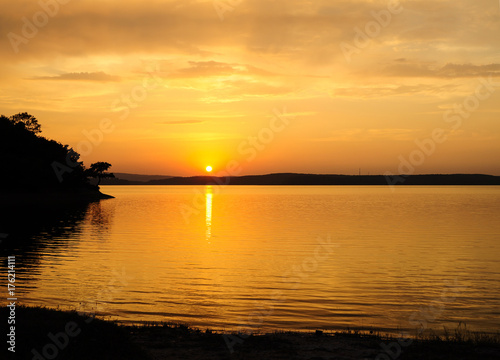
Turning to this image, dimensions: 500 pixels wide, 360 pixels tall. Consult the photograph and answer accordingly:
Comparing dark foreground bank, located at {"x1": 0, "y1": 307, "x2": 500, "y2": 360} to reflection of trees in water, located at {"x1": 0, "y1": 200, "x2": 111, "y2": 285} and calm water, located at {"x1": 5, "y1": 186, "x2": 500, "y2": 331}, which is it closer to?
calm water, located at {"x1": 5, "y1": 186, "x2": 500, "y2": 331}

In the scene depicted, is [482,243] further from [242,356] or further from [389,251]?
[242,356]

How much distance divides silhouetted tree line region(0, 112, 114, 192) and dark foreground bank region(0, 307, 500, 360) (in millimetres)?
116286

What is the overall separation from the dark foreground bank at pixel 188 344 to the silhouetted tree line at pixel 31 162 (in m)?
116

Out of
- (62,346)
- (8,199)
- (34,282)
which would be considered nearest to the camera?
(62,346)

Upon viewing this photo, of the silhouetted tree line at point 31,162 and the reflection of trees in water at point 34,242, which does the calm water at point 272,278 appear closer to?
the reflection of trees in water at point 34,242

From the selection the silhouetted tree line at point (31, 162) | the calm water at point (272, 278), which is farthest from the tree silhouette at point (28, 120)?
the calm water at point (272, 278)

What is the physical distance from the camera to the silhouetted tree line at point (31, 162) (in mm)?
122000

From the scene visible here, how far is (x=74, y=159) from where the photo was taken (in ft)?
571

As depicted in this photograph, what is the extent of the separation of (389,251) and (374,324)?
25232 millimetres

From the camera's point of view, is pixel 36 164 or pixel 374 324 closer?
pixel 374 324

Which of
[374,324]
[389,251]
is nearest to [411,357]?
[374,324]

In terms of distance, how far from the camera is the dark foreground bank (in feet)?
44.8

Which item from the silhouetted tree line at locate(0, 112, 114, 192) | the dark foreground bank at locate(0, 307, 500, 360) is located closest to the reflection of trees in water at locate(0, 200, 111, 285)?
the dark foreground bank at locate(0, 307, 500, 360)

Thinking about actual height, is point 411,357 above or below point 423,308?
above
